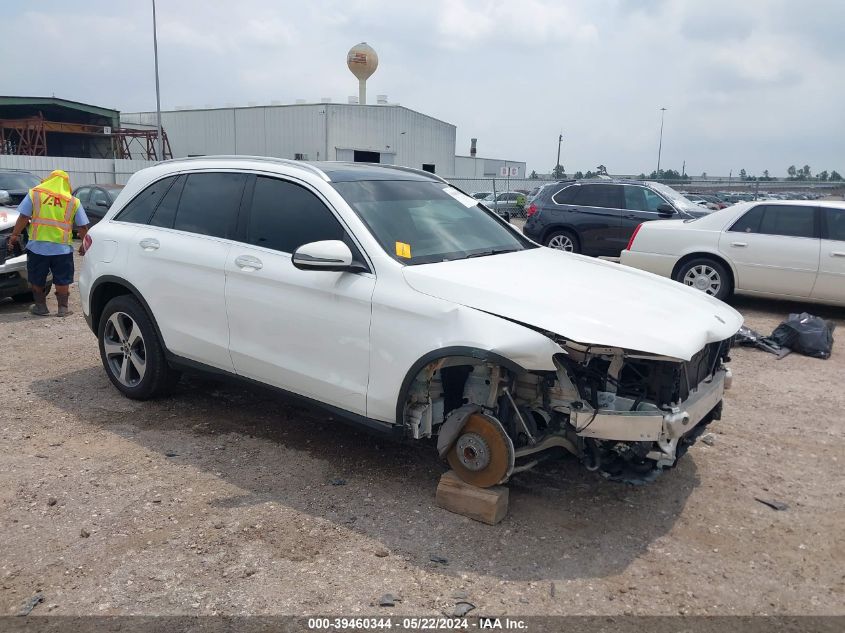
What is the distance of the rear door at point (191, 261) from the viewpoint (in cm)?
460

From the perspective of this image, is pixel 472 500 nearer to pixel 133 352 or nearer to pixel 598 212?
pixel 133 352

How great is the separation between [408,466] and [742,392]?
10.8 ft

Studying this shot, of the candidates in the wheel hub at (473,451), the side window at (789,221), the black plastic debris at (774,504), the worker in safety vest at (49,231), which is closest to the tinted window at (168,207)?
the wheel hub at (473,451)

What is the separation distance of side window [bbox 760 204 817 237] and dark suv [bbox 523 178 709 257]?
10.4 feet

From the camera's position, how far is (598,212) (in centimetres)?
1291

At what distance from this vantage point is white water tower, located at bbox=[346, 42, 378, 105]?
40.2 meters

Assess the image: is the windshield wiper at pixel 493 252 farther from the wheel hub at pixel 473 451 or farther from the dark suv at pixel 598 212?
the dark suv at pixel 598 212

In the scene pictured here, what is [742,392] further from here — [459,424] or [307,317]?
[307,317]

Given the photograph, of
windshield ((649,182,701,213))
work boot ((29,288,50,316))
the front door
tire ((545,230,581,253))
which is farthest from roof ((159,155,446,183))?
windshield ((649,182,701,213))

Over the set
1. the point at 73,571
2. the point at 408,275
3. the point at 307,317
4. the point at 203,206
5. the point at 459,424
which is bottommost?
the point at 73,571

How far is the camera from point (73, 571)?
126 inches

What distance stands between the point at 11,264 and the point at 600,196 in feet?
31.4

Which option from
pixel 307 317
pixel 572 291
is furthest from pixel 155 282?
pixel 572 291

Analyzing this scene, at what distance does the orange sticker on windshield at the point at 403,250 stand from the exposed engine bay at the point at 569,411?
670 millimetres
